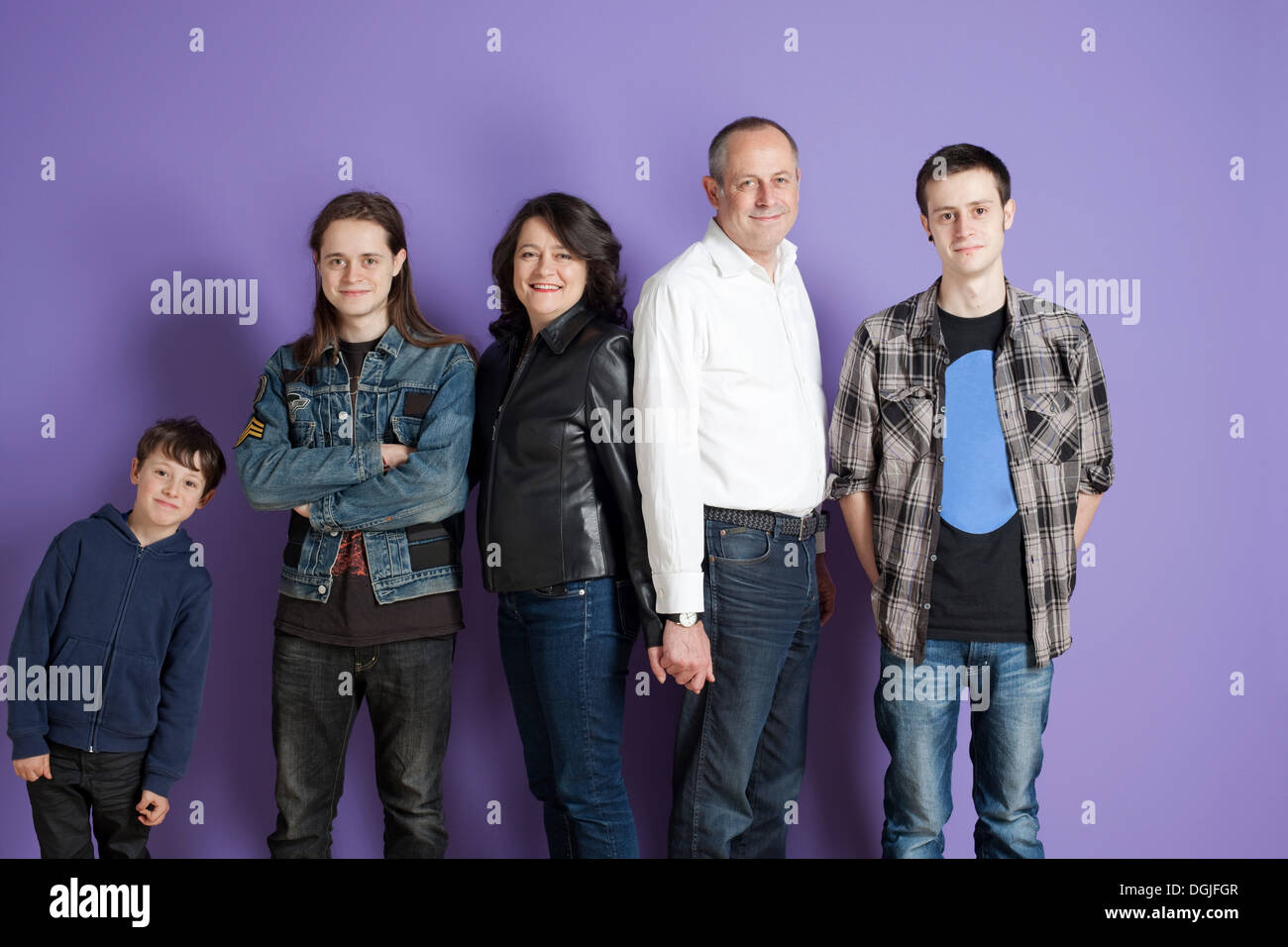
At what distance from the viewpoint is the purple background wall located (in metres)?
2.61

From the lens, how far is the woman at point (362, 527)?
6.74 ft

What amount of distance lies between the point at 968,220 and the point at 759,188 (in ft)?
1.47

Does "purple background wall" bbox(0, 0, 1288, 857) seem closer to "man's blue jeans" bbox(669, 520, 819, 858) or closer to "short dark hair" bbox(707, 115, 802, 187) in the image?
"short dark hair" bbox(707, 115, 802, 187)

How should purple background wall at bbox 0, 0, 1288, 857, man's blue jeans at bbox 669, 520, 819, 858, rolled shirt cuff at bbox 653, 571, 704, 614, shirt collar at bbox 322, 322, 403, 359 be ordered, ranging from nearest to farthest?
1. rolled shirt cuff at bbox 653, 571, 704, 614
2. man's blue jeans at bbox 669, 520, 819, 858
3. shirt collar at bbox 322, 322, 403, 359
4. purple background wall at bbox 0, 0, 1288, 857

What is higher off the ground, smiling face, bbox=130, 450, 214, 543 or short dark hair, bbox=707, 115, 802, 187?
short dark hair, bbox=707, 115, 802, 187

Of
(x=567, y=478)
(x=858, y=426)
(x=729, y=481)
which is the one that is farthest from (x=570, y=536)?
(x=858, y=426)

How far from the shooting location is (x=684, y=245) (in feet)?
8.69

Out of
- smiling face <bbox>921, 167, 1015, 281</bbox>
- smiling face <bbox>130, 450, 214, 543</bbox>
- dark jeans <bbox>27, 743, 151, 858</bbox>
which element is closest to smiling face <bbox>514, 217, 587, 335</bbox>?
smiling face <bbox>921, 167, 1015, 281</bbox>

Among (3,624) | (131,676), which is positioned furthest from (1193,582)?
(3,624)

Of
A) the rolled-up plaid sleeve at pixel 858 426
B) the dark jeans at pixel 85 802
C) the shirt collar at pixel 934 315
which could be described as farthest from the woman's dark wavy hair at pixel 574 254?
the dark jeans at pixel 85 802

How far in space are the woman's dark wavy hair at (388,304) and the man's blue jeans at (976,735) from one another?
49.2 inches

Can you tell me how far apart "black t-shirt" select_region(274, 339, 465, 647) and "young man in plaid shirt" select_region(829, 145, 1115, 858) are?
96 centimetres

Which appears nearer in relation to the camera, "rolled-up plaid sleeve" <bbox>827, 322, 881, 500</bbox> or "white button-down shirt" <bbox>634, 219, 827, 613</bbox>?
"white button-down shirt" <bbox>634, 219, 827, 613</bbox>

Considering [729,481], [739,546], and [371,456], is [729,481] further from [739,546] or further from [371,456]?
[371,456]
